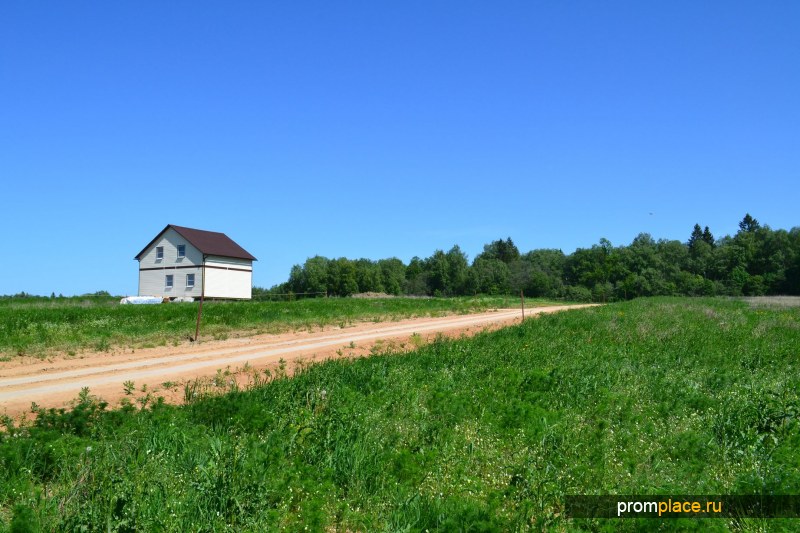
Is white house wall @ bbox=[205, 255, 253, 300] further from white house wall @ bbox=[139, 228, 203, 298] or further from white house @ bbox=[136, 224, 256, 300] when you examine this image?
white house wall @ bbox=[139, 228, 203, 298]

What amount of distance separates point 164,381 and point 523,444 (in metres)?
9.04

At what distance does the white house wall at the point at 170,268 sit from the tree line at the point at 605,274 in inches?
1644

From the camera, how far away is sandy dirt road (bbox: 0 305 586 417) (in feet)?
41.2

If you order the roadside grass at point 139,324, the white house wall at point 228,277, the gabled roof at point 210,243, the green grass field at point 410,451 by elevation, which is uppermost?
the gabled roof at point 210,243

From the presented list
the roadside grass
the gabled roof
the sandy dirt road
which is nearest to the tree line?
the gabled roof

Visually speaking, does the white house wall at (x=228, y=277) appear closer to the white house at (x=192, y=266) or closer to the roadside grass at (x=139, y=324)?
the white house at (x=192, y=266)

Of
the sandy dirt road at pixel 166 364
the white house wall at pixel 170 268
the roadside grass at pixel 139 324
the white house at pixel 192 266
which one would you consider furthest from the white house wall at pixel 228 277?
the sandy dirt road at pixel 166 364

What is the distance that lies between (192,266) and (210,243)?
359 cm

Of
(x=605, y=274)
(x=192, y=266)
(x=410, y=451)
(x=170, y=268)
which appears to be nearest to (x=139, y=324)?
(x=410, y=451)

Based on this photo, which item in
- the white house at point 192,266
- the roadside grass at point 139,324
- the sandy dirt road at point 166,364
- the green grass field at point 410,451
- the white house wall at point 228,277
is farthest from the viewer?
the white house wall at point 228,277

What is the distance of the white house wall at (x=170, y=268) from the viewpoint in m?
54.2

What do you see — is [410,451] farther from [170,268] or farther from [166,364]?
[170,268]

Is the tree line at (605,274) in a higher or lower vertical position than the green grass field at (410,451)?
higher

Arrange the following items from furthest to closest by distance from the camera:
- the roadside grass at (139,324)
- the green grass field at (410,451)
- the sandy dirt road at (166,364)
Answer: the roadside grass at (139,324) < the sandy dirt road at (166,364) < the green grass field at (410,451)
